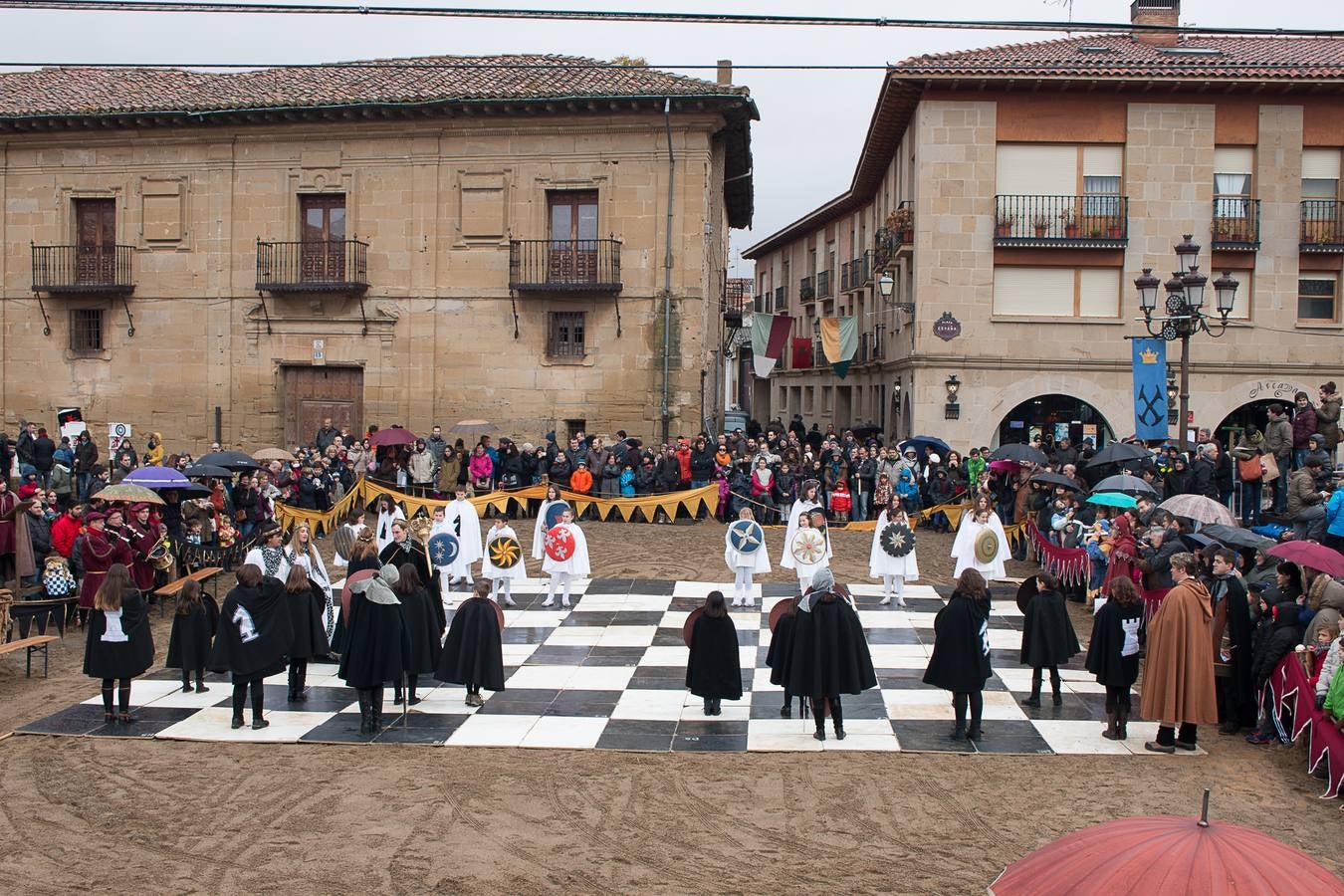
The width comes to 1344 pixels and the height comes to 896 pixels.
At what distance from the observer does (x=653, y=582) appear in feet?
59.9

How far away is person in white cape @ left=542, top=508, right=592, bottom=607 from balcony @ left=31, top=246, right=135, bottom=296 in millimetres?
18331

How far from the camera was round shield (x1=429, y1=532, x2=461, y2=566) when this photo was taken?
16281 mm

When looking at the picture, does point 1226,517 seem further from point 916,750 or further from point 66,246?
point 66,246

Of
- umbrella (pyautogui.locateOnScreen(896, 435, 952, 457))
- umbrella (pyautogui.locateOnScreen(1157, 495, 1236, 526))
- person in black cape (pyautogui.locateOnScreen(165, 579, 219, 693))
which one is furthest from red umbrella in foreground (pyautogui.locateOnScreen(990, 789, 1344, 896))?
umbrella (pyautogui.locateOnScreen(896, 435, 952, 457))

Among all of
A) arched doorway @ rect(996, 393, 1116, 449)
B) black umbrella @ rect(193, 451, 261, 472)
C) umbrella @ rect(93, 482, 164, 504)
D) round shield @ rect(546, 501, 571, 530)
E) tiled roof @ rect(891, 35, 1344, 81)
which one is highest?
tiled roof @ rect(891, 35, 1344, 81)

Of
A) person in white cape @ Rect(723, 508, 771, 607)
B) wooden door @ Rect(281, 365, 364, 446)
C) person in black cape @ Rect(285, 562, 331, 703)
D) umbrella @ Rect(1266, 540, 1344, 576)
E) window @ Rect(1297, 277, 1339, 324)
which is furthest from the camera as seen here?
wooden door @ Rect(281, 365, 364, 446)

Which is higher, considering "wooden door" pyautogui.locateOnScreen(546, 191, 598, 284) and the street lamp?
"wooden door" pyautogui.locateOnScreen(546, 191, 598, 284)

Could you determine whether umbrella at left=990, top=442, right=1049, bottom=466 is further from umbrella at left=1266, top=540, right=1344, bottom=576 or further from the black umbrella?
the black umbrella

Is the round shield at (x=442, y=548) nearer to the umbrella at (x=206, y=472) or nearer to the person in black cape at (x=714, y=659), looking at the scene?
the umbrella at (x=206, y=472)

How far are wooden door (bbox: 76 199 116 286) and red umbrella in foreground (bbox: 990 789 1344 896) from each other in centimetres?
3046

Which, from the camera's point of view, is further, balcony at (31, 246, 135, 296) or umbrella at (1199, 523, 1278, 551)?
balcony at (31, 246, 135, 296)

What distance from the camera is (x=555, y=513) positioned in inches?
661

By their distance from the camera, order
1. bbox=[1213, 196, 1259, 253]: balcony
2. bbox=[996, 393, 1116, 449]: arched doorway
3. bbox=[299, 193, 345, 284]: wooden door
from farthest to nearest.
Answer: bbox=[299, 193, 345, 284]: wooden door
bbox=[996, 393, 1116, 449]: arched doorway
bbox=[1213, 196, 1259, 253]: balcony

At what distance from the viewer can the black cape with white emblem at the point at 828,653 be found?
416 inches
